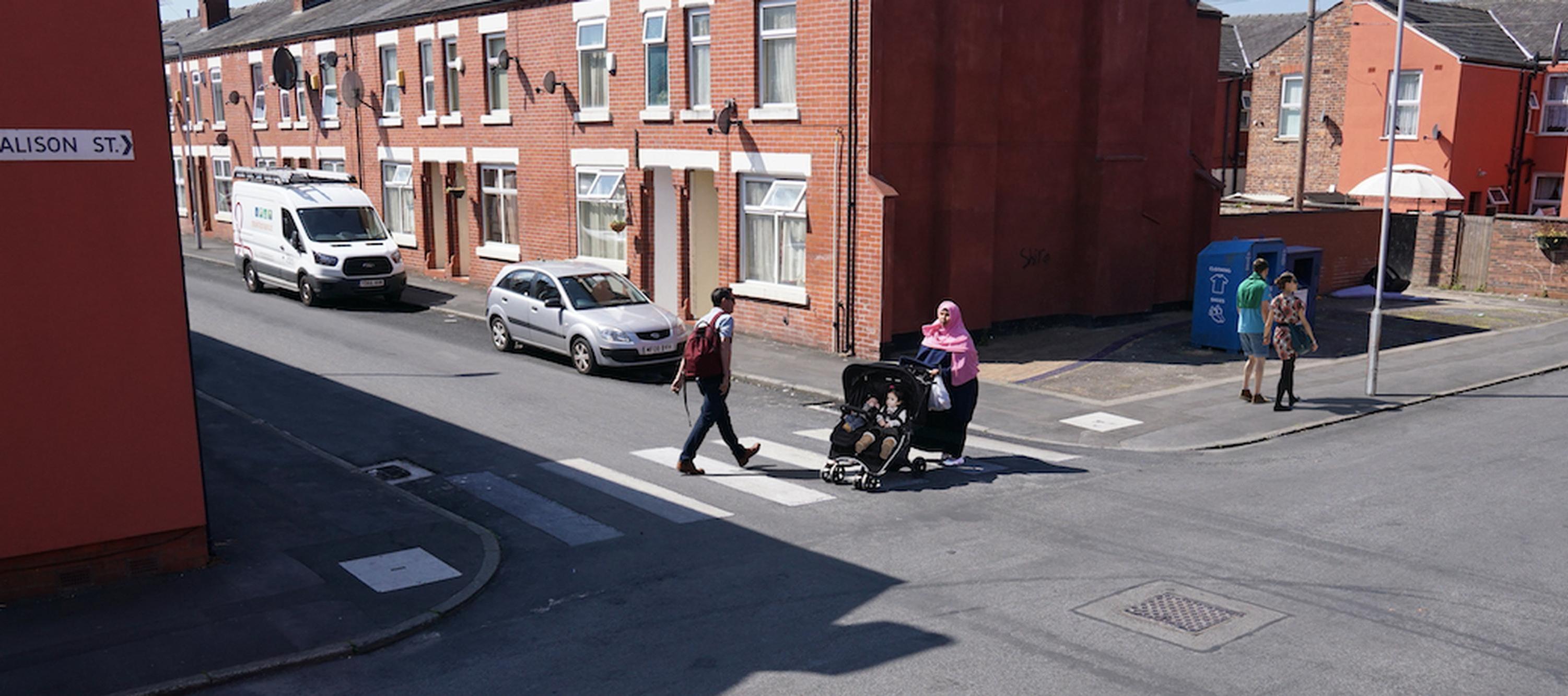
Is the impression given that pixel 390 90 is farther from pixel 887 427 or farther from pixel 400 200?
pixel 887 427

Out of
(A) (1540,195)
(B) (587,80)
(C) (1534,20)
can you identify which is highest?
(C) (1534,20)

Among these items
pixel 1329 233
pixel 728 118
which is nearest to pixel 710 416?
pixel 728 118

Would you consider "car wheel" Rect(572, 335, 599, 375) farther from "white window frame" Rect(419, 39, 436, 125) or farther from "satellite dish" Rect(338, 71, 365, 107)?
"satellite dish" Rect(338, 71, 365, 107)

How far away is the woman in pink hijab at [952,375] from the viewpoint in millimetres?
12695

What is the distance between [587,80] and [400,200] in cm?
967

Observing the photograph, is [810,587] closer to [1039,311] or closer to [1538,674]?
[1538,674]

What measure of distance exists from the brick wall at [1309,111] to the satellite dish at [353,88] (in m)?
26.7

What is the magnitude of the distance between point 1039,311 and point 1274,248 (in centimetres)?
415

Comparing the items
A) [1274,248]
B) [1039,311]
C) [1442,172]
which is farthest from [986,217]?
[1442,172]

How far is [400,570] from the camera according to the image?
9.55m

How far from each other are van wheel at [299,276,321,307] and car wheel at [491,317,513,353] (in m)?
6.94

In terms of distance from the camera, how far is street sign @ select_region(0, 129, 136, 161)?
8336 millimetres

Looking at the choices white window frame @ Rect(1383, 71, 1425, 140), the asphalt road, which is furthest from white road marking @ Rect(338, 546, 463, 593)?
white window frame @ Rect(1383, 71, 1425, 140)

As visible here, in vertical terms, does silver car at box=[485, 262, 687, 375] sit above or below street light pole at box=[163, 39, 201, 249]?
below
